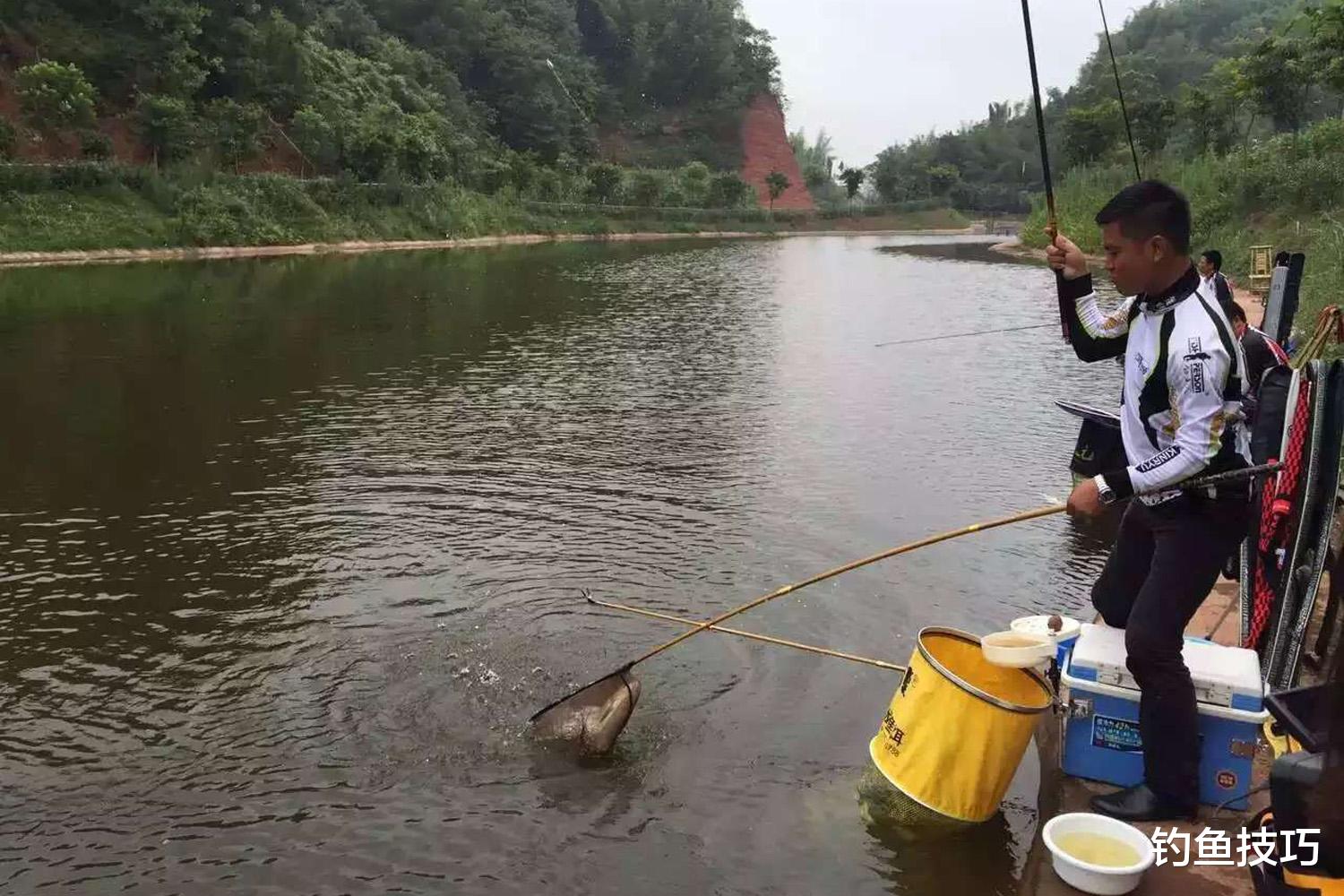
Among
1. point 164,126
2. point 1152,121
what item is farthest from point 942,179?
point 164,126

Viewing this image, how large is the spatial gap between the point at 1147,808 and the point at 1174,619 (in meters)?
0.77

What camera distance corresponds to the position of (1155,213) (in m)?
3.77

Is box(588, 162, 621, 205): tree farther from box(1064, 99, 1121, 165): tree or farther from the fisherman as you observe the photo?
the fisherman

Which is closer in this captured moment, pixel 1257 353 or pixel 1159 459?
pixel 1159 459

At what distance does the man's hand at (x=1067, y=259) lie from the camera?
4.30 metres

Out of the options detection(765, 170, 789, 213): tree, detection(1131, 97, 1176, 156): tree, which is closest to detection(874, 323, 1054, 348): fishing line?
detection(1131, 97, 1176, 156): tree

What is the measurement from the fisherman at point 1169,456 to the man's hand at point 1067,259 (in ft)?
1.12

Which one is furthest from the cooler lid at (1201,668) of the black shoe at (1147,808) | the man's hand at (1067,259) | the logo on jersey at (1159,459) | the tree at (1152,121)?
the tree at (1152,121)

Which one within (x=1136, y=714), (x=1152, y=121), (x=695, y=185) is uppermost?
(x=695, y=185)

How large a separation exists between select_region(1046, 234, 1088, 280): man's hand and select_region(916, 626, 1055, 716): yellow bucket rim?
158 centimetres

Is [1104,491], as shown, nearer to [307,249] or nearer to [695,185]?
[307,249]

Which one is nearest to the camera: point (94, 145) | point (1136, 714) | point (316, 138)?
point (1136, 714)

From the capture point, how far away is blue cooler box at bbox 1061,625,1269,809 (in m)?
3.94

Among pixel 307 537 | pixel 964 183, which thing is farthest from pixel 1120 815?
pixel 964 183
